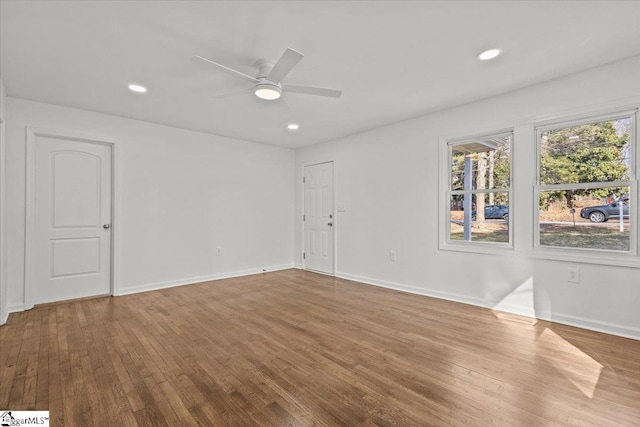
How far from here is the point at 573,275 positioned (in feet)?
9.70

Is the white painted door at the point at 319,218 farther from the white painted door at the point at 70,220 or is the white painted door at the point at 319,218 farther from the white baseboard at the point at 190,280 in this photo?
the white painted door at the point at 70,220

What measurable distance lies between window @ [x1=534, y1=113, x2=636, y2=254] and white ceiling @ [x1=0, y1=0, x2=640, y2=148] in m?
0.64

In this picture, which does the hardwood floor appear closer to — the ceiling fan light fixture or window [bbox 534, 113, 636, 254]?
window [bbox 534, 113, 636, 254]

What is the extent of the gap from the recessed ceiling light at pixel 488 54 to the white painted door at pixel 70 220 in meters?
4.66

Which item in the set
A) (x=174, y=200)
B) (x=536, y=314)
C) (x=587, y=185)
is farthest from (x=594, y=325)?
(x=174, y=200)

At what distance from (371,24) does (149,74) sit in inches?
85.4

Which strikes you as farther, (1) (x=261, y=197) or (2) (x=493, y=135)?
(1) (x=261, y=197)

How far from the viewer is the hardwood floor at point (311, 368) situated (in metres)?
1.69

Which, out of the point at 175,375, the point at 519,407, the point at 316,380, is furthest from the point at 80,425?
the point at 519,407

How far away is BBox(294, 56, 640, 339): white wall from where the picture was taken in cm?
279

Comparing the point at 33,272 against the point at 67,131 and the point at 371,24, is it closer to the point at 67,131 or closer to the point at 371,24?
the point at 67,131

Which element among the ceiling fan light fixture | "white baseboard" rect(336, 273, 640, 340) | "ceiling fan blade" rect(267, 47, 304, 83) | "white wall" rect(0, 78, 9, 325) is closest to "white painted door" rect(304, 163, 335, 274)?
"white baseboard" rect(336, 273, 640, 340)

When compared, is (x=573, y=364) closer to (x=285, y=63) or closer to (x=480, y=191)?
(x=480, y=191)

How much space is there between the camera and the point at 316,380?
2016 millimetres
